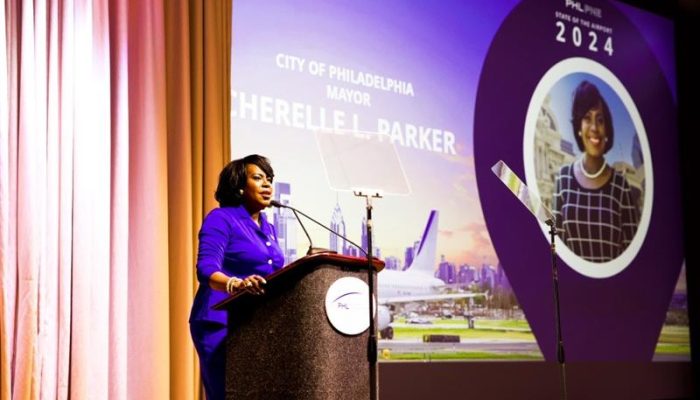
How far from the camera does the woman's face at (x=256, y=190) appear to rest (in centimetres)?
317

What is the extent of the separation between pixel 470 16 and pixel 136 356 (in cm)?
310

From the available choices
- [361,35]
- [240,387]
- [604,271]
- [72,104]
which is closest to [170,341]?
[72,104]

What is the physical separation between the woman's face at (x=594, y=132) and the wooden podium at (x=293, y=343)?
3.96 meters

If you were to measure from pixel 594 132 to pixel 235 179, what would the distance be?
3.91 m

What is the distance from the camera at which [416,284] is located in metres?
4.97

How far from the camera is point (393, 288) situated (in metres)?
4.85

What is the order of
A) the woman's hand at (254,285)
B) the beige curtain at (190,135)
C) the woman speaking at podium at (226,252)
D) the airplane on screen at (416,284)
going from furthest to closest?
the airplane on screen at (416,284) < the beige curtain at (190,135) < the woman speaking at podium at (226,252) < the woman's hand at (254,285)

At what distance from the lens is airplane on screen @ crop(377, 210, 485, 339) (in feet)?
15.7

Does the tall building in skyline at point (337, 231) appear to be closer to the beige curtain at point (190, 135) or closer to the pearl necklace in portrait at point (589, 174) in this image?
the beige curtain at point (190, 135)

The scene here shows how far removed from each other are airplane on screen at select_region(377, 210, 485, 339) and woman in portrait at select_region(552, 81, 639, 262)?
49.5 inches

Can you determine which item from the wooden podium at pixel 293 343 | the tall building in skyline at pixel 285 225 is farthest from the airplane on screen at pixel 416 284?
the wooden podium at pixel 293 343

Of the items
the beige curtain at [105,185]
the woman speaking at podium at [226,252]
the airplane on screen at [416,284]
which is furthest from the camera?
the airplane on screen at [416,284]

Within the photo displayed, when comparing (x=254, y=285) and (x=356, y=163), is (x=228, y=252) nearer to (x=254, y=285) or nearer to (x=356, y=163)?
(x=254, y=285)

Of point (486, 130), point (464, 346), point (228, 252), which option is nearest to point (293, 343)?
point (228, 252)
